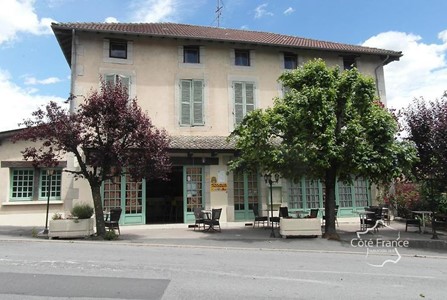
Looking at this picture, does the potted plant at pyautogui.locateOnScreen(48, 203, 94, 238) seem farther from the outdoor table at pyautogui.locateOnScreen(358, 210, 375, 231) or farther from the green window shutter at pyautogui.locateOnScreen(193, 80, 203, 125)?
the outdoor table at pyautogui.locateOnScreen(358, 210, 375, 231)

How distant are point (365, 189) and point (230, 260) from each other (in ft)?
36.9

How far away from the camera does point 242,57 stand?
17.4 m

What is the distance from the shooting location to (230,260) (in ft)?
→ 27.9

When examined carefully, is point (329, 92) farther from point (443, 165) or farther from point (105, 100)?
point (105, 100)

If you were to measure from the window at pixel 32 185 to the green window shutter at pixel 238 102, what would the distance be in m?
7.67

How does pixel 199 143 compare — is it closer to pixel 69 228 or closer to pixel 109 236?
pixel 109 236

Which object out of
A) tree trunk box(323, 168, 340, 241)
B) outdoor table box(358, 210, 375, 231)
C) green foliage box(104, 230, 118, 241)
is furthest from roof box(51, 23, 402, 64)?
green foliage box(104, 230, 118, 241)

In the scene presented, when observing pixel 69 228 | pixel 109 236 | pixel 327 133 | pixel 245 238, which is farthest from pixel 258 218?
pixel 69 228

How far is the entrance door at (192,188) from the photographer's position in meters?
15.7

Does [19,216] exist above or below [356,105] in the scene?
below

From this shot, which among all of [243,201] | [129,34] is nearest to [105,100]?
[129,34]

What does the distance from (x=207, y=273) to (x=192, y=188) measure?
29.3 ft

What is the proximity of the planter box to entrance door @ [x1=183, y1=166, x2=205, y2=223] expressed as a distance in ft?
15.8

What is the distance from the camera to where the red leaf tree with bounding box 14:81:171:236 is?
1122 centimetres
